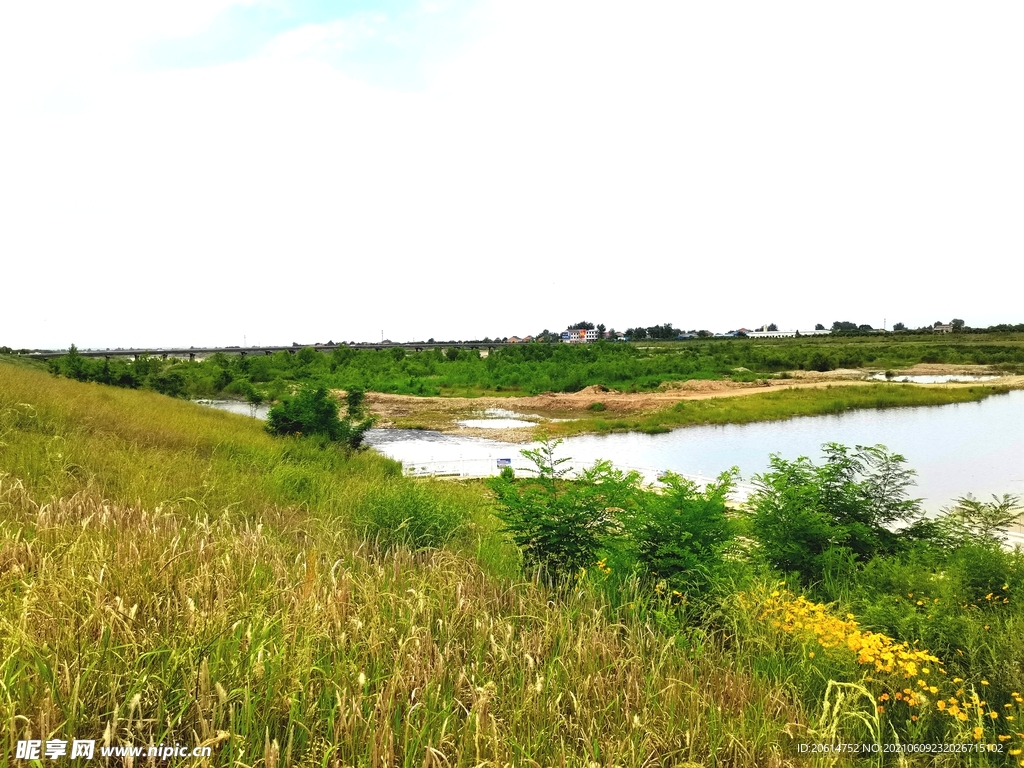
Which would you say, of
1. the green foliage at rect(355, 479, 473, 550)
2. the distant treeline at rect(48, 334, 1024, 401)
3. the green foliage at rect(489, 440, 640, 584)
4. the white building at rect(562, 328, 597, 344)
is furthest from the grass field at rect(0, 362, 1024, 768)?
the white building at rect(562, 328, 597, 344)

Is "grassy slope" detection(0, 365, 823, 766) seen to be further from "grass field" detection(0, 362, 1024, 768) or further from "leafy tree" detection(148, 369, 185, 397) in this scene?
"leafy tree" detection(148, 369, 185, 397)

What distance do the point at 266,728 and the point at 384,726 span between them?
1.44 ft

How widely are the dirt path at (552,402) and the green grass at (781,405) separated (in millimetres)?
2091

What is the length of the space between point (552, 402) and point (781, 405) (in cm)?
1477

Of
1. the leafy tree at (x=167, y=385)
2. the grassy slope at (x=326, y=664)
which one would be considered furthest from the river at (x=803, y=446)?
the leafy tree at (x=167, y=385)

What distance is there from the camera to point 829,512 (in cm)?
818

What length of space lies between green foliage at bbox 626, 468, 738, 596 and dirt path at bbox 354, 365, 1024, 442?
23707mm

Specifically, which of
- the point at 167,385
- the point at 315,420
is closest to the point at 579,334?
the point at 167,385

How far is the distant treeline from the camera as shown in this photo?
49.2 meters

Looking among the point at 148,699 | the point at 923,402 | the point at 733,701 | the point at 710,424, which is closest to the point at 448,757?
the point at 148,699

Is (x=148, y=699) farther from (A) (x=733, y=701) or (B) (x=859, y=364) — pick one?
(B) (x=859, y=364)

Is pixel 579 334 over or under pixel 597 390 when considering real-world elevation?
over

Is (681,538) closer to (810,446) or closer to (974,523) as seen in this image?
(974,523)

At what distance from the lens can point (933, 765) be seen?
11.8ft
